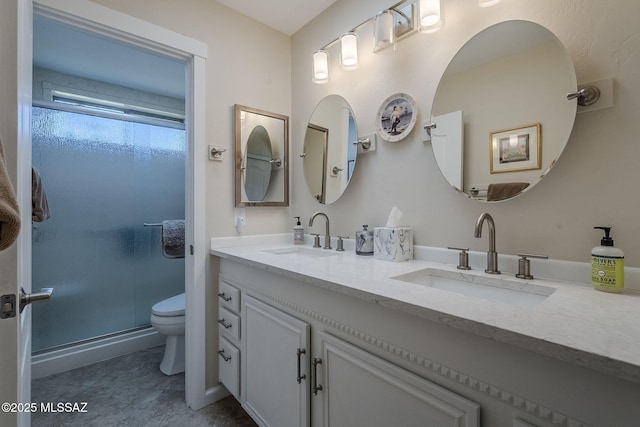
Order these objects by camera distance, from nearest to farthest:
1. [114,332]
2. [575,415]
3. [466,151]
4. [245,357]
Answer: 1. [575,415]
2. [466,151]
3. [245,357]
4. [114,332]

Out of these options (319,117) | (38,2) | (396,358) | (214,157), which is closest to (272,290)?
(396,358)

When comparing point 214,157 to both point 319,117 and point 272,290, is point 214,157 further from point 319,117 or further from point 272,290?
point 272,290

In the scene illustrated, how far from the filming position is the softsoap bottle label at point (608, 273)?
757 millimetres

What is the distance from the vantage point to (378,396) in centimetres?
79

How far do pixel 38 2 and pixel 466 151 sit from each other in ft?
6.13

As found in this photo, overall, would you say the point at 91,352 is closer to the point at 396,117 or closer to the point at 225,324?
the point at 225,324

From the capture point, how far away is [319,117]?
5.96ft

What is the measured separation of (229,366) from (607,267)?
1618mm

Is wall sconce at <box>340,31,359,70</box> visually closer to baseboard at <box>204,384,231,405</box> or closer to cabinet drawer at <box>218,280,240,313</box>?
cabinet drawer at <box>218,280,240,313</box>

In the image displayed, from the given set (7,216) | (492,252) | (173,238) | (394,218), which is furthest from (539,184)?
(173,238)

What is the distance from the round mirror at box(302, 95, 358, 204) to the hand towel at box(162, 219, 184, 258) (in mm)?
1374

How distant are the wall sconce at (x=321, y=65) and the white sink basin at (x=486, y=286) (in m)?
1.23

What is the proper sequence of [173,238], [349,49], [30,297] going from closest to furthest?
[30,297]
[349,49]
[173,238]

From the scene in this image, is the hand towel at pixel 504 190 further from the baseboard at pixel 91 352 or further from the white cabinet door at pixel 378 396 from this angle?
the baseboard at pixel 91 352
